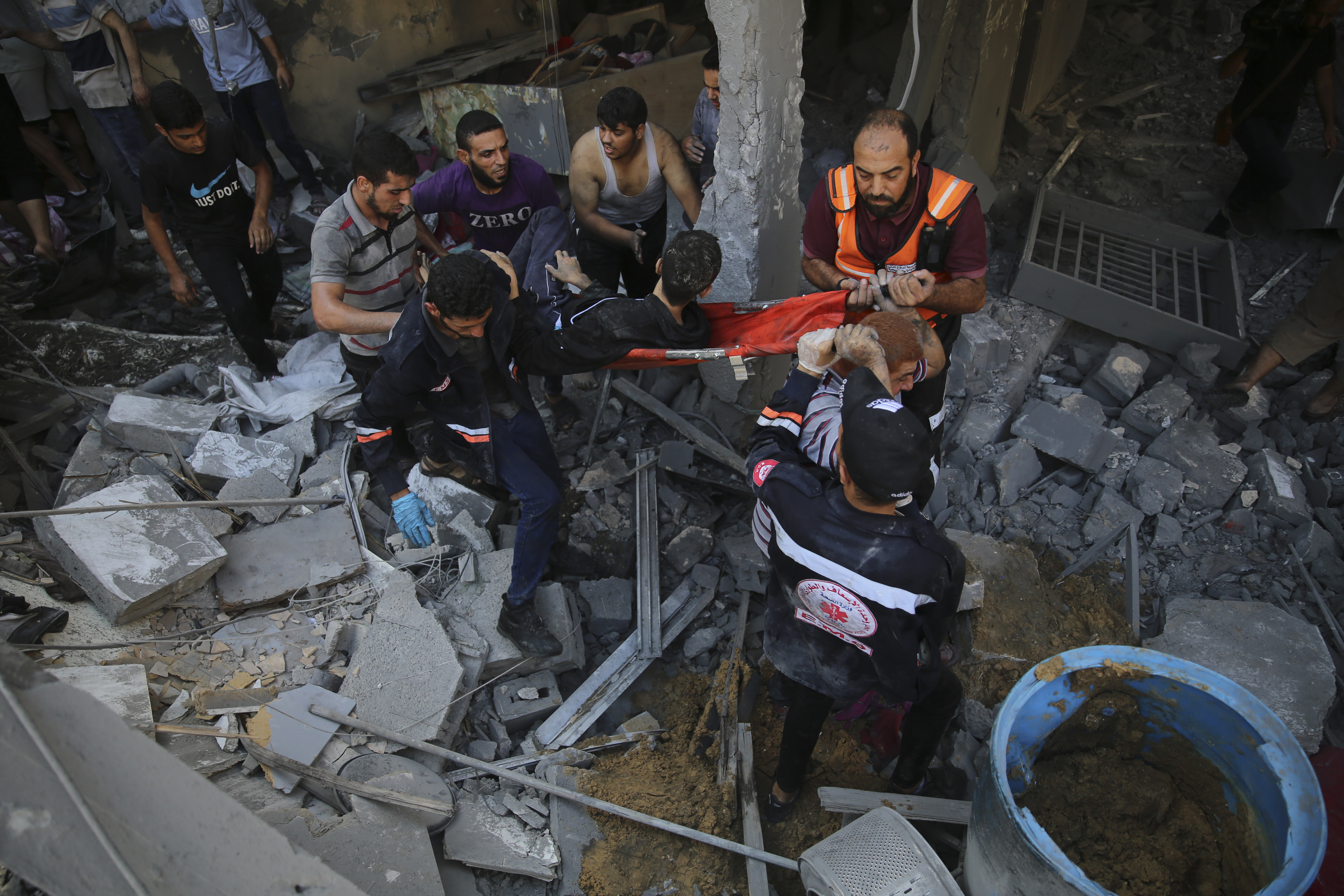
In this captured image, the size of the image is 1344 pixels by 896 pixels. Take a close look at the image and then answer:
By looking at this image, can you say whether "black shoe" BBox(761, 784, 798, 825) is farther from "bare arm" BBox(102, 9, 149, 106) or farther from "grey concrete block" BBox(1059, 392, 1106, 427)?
"bare arm" BBox(102, 9, 149, 106)

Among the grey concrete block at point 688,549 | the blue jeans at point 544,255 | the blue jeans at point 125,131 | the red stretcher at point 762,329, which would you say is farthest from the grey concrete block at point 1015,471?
the blue jeans at point 125,131

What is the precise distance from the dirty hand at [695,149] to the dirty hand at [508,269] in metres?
1.85

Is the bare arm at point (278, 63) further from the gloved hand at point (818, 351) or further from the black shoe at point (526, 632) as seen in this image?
the gloved hand at point (818, 351)

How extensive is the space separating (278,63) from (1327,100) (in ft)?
26.4

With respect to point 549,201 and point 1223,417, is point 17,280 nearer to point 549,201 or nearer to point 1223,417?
point 549,201

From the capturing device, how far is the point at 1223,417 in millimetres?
4746

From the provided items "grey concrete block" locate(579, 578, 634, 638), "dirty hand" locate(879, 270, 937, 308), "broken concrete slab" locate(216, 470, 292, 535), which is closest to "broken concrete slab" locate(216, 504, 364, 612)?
"broken concrete slab" locate(216, 470, 292, 535)

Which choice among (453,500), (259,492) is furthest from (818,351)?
(259,492)

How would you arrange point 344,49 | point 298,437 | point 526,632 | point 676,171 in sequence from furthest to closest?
point 344,49 < point 298,437 < point 676,171 < point 526,632

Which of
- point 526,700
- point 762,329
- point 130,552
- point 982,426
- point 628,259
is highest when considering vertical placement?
point 762,329

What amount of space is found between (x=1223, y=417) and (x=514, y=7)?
7.48m

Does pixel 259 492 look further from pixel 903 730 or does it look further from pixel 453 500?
pixel 903 730

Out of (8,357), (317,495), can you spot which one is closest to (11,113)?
(8,357)

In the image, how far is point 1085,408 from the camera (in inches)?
188
